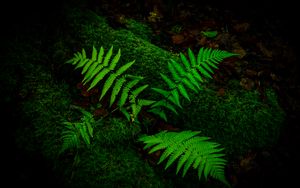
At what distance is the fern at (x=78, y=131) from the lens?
2.30 meters

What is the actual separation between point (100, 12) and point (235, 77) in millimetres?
2153

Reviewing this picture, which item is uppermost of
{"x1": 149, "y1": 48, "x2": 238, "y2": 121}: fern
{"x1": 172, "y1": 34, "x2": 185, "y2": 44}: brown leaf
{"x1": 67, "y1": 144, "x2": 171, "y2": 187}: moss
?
{"x1": 172, "y1": 34, "x2": 185, "y2": 44}: brown leaf

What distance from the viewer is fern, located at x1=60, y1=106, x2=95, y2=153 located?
2299 mm

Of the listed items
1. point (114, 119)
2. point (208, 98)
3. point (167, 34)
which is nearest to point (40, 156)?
point (114, 119)

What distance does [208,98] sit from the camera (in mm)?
3131

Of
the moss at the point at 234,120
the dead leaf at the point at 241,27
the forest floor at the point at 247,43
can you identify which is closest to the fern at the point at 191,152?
the moss at the point at 234,120

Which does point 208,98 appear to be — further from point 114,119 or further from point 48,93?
point 48,93

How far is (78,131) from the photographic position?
2.42 m

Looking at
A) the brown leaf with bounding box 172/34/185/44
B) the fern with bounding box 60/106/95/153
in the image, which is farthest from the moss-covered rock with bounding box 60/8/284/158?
the fern with bounding box 60/106/95/153

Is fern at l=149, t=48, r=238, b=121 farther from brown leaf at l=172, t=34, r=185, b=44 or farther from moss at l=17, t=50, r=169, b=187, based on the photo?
brown leaf at l=172, t=34, r=185, b=44

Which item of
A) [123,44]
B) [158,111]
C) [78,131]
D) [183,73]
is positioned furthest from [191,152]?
[123,44]

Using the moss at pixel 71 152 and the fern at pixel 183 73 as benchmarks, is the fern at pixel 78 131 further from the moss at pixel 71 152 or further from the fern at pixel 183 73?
the fern at pixel 183 73

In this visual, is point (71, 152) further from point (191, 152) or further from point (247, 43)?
point (247, 43)

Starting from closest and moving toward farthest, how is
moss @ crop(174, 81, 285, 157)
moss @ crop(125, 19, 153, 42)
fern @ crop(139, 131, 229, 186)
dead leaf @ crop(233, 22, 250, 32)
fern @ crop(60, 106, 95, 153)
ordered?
fern @ crop(139, 131, 229, 186), fern @ crop(60, 106, 95, 153), moss @ crop(174, 81, 285, 157), moss @ crop(125, 19, 153, 42), dead leaf @ crop(233, 22, 250, 32)
